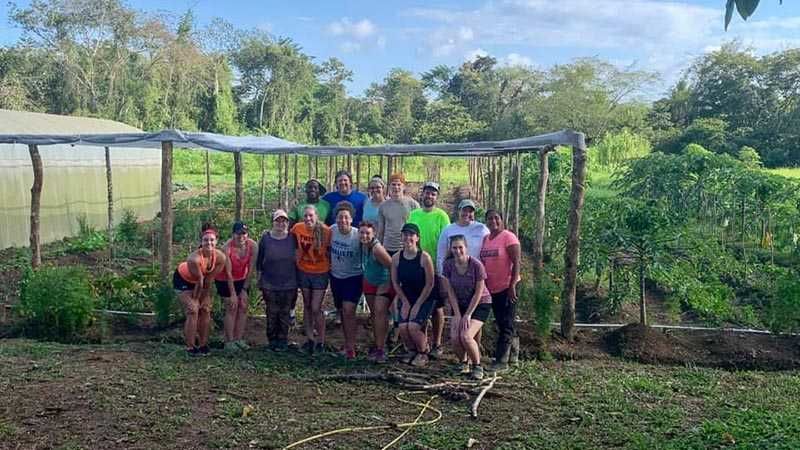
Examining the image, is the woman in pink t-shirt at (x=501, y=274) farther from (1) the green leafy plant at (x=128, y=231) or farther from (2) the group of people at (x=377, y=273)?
(1) the green leafy plant at (x=128, y=231)

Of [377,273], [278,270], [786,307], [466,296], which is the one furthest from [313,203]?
[786,307]

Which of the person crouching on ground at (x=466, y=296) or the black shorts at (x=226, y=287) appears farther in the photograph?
the black shorts at (x=226, y=287)

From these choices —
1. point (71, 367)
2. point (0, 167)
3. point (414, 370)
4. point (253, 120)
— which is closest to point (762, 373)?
point (414, 370)

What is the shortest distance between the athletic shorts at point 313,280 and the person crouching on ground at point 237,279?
1.49ft

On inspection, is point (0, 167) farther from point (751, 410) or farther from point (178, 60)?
point (178, 60)

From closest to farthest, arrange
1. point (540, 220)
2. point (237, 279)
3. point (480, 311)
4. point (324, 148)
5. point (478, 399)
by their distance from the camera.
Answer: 1. point (478, 399)
2. point (480, 311)
3. point (237, 279)
4. point (540, 220)
5. point (324, 148)

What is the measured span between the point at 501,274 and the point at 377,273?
1017 mm

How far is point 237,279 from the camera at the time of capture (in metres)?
6.52

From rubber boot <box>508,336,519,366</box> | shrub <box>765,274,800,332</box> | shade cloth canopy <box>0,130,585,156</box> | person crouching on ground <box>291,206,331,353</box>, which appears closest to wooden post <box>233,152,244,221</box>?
shade cloth canopy <box>0,130,585,156</box>

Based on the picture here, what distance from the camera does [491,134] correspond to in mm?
38562

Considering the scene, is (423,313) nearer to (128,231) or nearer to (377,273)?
(377,273)

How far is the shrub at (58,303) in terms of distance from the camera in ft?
23.1

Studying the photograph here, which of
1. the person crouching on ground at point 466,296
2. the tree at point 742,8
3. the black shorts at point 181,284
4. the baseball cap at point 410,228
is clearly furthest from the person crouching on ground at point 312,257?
the tree at point 742,8

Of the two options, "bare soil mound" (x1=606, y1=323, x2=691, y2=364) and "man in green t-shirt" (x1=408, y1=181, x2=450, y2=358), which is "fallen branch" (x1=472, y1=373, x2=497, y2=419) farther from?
"bare soil mound" (x1=606, y1=323, x2=691, y2=364)
